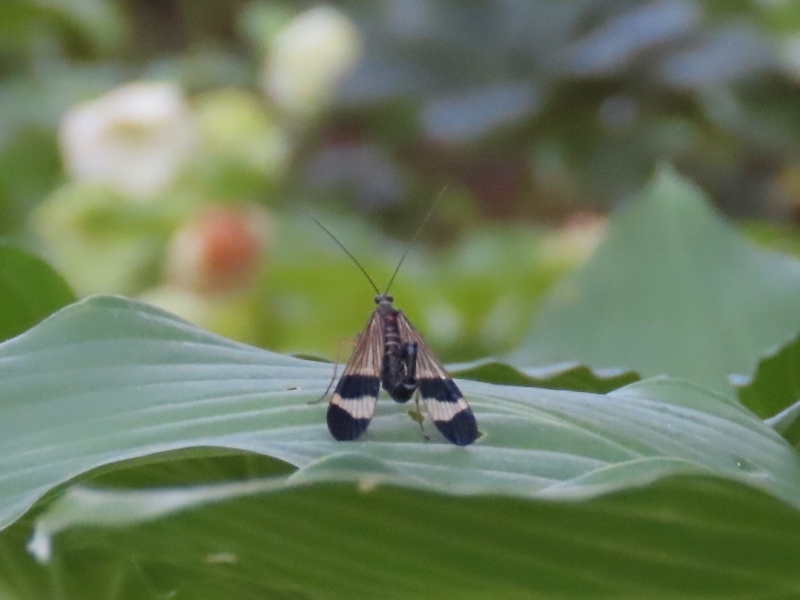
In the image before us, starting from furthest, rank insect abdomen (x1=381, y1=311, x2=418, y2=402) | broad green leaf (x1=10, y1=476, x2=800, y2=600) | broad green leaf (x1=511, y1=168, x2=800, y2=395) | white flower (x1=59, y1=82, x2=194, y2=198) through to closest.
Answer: white flower (x1=59, y1=82, x2=194, y2=198)
broad green leaf (x1=511, y1=168, x2=800, y2=395)
insect abdomen (x1=381, y1=311, x2=418, y2=402)
broad green leaf (x1=10, y1=476, x2=800, y2=600)

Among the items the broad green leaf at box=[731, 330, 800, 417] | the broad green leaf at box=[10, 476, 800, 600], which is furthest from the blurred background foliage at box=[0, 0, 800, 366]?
the broad green leaf at box=[10, 476, 800, 600]

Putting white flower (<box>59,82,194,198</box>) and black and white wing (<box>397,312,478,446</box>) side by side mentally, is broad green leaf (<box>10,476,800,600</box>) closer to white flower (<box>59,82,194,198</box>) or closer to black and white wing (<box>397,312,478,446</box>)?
black and white wing (<box>397,312,478,446</box>)

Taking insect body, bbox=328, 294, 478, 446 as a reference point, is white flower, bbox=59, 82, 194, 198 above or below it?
above

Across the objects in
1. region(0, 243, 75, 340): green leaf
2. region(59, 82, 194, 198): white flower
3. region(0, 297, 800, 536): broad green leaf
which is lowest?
region(0, 297, 800, 536): broad green leaf

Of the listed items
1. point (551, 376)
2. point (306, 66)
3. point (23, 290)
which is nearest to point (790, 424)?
A: point (551, 376)

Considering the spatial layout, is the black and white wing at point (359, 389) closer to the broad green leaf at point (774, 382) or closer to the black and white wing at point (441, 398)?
the black and white wing at point (441, 398)

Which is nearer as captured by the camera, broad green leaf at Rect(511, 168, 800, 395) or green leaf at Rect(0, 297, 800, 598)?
green leaf at Rect(0, 297, 800, 598)
